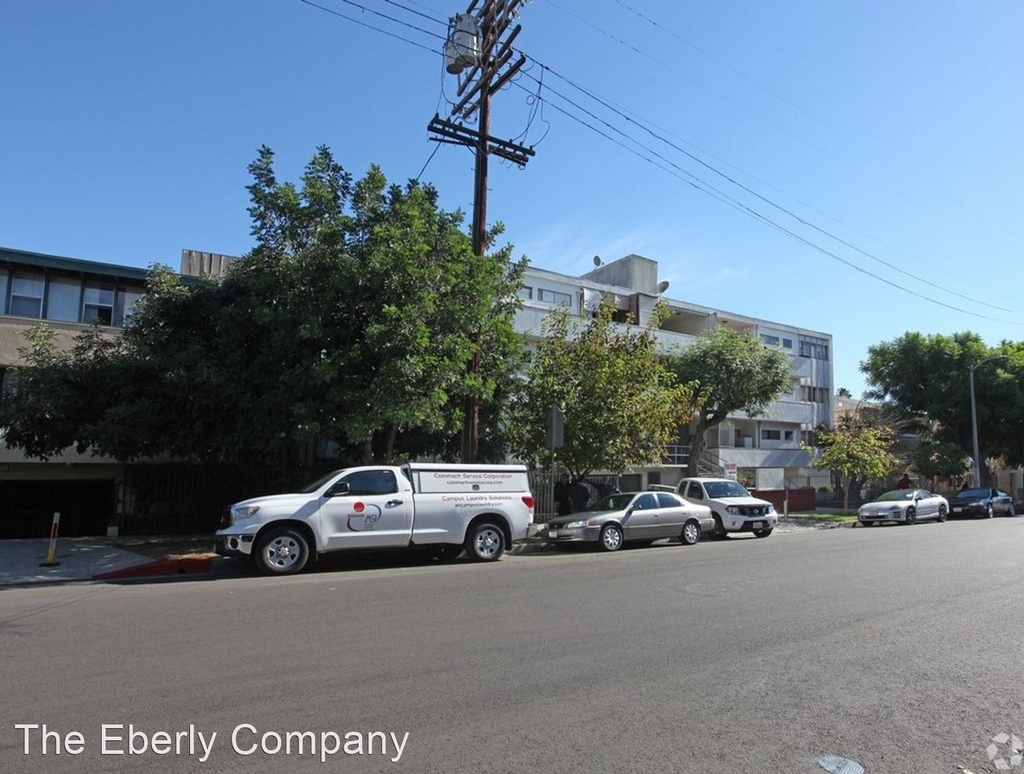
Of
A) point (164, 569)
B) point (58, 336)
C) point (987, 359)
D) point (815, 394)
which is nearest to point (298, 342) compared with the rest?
point (164, 569)

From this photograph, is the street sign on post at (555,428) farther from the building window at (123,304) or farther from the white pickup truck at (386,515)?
the building window at (123,304)

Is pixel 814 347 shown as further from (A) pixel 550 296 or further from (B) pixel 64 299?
(B) pixel 64 299

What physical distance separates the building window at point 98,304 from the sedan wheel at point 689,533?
16731 mm

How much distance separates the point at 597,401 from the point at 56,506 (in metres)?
16.0

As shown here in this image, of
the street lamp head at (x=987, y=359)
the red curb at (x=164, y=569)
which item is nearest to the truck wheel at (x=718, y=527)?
the red curb at (x=164, y=569)

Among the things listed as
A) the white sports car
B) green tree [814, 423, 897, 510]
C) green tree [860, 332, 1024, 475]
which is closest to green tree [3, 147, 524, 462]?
the white sports car

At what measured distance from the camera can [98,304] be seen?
20172mm

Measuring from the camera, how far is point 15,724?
4457 mm

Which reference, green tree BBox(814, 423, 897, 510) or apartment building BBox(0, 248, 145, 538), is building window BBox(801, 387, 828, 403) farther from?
apartment building BBox(0, 248, 145, 538)

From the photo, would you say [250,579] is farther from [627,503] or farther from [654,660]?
[627,503]

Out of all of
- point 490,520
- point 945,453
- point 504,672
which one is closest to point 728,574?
point 490,520

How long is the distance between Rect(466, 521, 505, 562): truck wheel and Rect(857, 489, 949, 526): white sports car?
17.5 metres

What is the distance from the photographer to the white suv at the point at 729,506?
1917 cm

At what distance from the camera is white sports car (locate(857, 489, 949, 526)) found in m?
25.3
